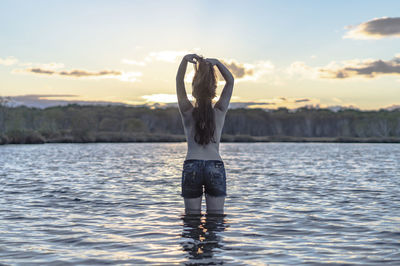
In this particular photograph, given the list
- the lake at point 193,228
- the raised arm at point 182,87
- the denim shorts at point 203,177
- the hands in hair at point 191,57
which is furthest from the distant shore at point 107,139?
the hands in hair at point 191,57

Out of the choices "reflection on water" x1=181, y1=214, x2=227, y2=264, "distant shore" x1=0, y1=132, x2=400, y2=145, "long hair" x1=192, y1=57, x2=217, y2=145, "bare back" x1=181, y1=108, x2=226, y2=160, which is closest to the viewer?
"reflection on water" x1=181, y1=214, x2=227, y2=264

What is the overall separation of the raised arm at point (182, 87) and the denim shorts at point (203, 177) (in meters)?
0.82

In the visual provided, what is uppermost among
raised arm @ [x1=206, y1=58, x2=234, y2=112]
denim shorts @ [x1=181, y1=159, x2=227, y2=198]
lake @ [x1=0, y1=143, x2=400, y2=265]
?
raised arm @ [x1=206, y1=58, x2=234, y2=112]

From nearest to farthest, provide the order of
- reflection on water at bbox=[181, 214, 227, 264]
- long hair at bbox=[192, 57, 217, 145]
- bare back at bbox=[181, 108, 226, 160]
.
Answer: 1. reflection on water at bbox=[181, 214, 227, 264]
2. long hair at bbox=[192, 57, 217, 145]
3. bare back at bbox=[181, 108, 226, 160]

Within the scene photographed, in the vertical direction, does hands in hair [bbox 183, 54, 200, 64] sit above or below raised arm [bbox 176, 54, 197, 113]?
above

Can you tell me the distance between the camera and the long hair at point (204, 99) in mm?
6555

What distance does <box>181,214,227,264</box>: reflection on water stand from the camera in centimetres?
645

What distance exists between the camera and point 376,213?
36.3 ft

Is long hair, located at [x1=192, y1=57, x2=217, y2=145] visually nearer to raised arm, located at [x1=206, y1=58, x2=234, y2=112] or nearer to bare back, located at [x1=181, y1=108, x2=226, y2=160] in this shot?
bare back, located at [x1=181, y1=108, x2=226, y2=160]

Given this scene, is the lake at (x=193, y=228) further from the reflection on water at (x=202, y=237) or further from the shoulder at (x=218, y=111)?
the shoulder at (x=218, y=111)

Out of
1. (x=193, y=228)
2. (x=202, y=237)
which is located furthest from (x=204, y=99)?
(x=193, y=228)

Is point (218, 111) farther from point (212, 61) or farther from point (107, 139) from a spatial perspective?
point (107, 139)

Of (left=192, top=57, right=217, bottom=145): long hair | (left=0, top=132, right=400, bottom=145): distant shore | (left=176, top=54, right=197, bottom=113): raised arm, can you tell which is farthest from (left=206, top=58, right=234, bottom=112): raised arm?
(left=0, top=132, right=400, bottom=145): distant shore

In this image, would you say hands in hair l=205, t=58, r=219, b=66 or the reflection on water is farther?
hands in hair l=205, t=58, r=219, b=66
